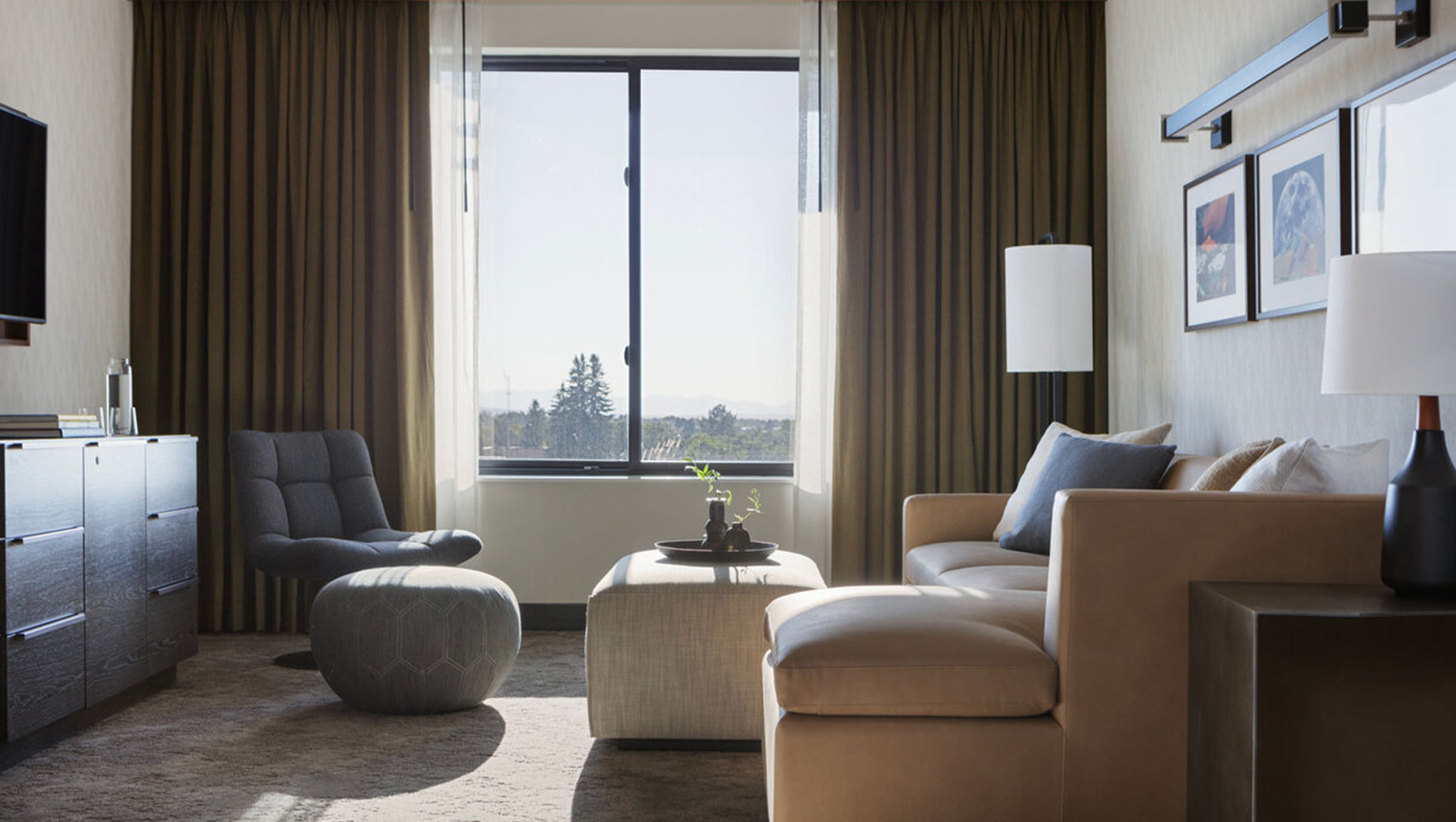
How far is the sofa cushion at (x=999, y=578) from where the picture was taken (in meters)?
3.18

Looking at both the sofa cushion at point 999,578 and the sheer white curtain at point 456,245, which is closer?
the sofa cushion at point 999,578

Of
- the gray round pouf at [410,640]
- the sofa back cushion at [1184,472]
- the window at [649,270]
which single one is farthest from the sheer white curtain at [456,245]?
the sofa back cushion at [1184,472]

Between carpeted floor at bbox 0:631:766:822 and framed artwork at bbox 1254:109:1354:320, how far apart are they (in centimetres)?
203

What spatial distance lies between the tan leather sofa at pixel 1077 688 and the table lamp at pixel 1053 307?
2.42m

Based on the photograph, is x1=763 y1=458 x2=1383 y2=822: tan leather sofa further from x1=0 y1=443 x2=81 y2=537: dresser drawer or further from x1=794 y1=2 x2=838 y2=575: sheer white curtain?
x1=794 y1=2 x2=838 y2=575: sheer white curtain

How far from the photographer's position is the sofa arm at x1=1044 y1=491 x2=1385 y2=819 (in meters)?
2.18

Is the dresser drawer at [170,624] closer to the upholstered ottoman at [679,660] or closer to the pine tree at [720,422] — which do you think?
the upholstered ottoman at [679,660]

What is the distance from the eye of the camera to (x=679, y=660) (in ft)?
10.5

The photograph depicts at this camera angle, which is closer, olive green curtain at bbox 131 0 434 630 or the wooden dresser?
the wooden dresser

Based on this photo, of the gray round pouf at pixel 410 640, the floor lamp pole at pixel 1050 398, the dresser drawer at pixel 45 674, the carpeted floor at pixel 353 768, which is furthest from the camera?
the floor lamp pole at pixel 1050 398

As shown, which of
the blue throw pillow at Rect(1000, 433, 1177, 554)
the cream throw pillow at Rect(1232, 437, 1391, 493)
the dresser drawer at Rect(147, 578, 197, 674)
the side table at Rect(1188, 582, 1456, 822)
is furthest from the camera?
the dresser drawer at Rect(147, 578, 197, 674)

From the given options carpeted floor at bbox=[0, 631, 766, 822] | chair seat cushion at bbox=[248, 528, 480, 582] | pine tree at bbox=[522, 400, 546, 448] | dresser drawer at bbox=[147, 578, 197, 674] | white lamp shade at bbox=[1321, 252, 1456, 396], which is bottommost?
carpeted floor at bbox=[0, 631, 766, 822]

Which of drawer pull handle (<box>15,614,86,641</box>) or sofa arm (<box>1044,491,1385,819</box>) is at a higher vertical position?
sofa arm (<box>1044,491,1385,819</box>)

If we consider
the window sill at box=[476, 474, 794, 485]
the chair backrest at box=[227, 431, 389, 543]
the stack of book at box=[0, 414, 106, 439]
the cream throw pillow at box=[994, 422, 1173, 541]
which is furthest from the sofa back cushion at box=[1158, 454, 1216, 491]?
the stack of book at box=[0, 414, 106, 439]
